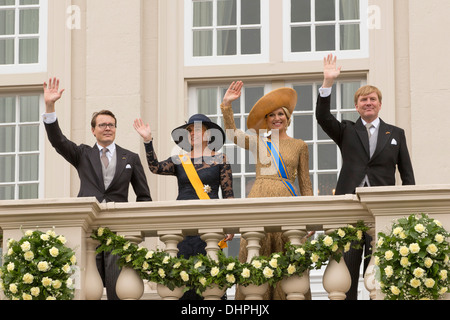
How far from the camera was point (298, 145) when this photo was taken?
12.4 m

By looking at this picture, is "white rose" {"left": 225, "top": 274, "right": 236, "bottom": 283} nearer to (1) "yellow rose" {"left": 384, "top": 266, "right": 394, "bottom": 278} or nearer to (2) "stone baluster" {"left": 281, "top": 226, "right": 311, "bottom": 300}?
(2) "stone baluster" {"left": 281, "top": 226, "right": 311, "bottom": 300}

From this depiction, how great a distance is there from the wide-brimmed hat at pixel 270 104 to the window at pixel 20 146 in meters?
4.58

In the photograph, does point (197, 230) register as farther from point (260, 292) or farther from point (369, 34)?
point (369, 34)

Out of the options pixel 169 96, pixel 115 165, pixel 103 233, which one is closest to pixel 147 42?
pixel 169 96

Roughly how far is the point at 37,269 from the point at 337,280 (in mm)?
2206

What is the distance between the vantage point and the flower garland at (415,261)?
33.8 ft

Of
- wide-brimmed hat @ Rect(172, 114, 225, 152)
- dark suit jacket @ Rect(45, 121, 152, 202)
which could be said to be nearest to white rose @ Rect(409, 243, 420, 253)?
wide-brimmed hat @ Rect(172, 114, 225, 152)

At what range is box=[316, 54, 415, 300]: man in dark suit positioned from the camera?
38.6ft

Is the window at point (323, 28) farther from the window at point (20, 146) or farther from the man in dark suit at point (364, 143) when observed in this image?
the man in dark suit at point (364, 143)

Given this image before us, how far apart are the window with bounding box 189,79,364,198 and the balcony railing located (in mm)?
4871

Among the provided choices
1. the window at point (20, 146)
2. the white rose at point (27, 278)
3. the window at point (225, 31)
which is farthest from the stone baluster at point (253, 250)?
the window at point (225, 31)

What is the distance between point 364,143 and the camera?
11930mm

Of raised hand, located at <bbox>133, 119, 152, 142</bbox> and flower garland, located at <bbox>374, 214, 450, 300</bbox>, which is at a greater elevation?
raised hand, located at <bbox>133, 119, 152, 142</bbox>
